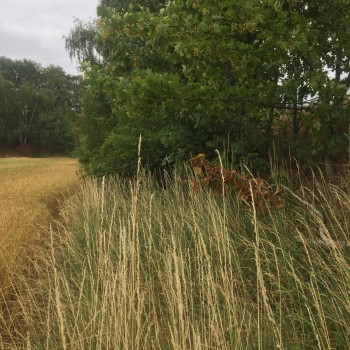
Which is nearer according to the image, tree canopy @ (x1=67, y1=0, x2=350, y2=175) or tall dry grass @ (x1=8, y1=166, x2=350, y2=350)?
tall dry grass @ (x1=8, y1=166, x2=350, y2=350)

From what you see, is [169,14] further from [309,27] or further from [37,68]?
[37,68]

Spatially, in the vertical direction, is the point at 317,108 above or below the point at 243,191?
above

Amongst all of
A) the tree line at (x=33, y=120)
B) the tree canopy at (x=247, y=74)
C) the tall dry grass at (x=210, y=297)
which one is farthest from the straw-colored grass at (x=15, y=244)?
the tree line at (x=33, y=120)

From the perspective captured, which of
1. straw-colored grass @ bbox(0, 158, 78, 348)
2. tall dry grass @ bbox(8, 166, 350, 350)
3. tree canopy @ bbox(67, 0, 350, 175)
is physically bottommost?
straw-colored grass @ bbox(0, 158, 78, 348)

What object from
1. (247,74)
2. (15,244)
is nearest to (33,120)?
(15,244)

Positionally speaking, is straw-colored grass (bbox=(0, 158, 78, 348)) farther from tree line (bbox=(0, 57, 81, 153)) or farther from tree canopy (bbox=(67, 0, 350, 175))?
tree line (bbox=(0, 57, 81, 153))

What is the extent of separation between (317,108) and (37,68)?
2886 inches

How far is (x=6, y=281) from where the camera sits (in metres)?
4.26

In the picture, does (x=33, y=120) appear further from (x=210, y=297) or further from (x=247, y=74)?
(x=210, y=297)

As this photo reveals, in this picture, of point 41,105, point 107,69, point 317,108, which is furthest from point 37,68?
point 317,108

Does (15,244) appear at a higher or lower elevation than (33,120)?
lower

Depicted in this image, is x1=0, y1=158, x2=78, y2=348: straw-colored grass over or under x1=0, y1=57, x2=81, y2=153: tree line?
under

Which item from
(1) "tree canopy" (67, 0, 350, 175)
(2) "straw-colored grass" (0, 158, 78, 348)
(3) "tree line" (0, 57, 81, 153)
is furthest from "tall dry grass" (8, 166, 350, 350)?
(3) "tree line" (0, 57, 81, 153)

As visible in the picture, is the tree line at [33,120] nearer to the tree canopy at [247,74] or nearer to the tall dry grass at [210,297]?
the tree canopy at [247,74]
